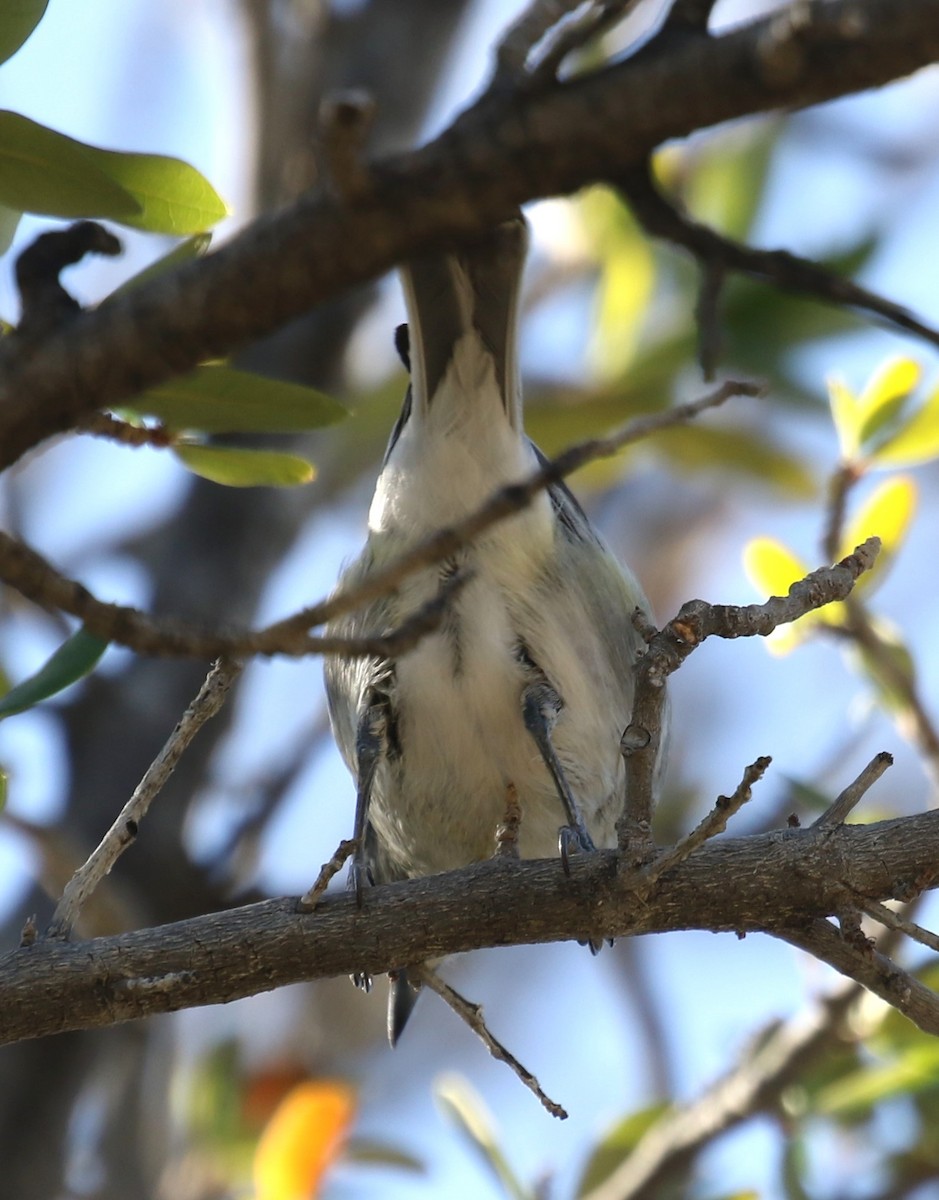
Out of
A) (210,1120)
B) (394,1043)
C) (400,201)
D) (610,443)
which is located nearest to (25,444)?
(400,201)

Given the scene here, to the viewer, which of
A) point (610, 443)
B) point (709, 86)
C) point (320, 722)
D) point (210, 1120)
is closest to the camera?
point (709, 86)

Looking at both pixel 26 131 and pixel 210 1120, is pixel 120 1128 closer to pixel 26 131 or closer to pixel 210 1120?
pixel 210 1120

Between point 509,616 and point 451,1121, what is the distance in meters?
1.05

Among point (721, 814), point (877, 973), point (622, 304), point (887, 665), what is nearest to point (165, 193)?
point (721, 814)

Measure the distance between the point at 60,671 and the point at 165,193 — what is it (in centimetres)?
49

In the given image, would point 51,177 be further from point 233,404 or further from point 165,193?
point 233,404

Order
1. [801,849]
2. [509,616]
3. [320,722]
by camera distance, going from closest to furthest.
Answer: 1. [801,849]
2. [509,616]
3. [320,722]

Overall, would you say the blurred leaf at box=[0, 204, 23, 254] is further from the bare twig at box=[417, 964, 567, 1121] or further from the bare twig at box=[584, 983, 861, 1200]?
the bare twig at box=[584, 983, 861, 1200]

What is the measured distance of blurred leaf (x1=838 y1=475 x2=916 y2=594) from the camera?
8.33 ft

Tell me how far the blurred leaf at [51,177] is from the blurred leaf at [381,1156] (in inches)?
91.7

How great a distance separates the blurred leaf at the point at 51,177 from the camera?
4.09ft

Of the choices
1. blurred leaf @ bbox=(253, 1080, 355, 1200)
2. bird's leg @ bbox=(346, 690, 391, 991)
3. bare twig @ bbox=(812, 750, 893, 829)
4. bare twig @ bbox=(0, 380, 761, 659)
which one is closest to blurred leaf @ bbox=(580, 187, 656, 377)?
bird's leg @ bbox=(346, 690, 391, 991)

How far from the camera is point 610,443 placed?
1038 mm

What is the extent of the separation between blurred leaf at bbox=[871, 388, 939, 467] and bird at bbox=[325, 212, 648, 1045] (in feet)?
1.93
